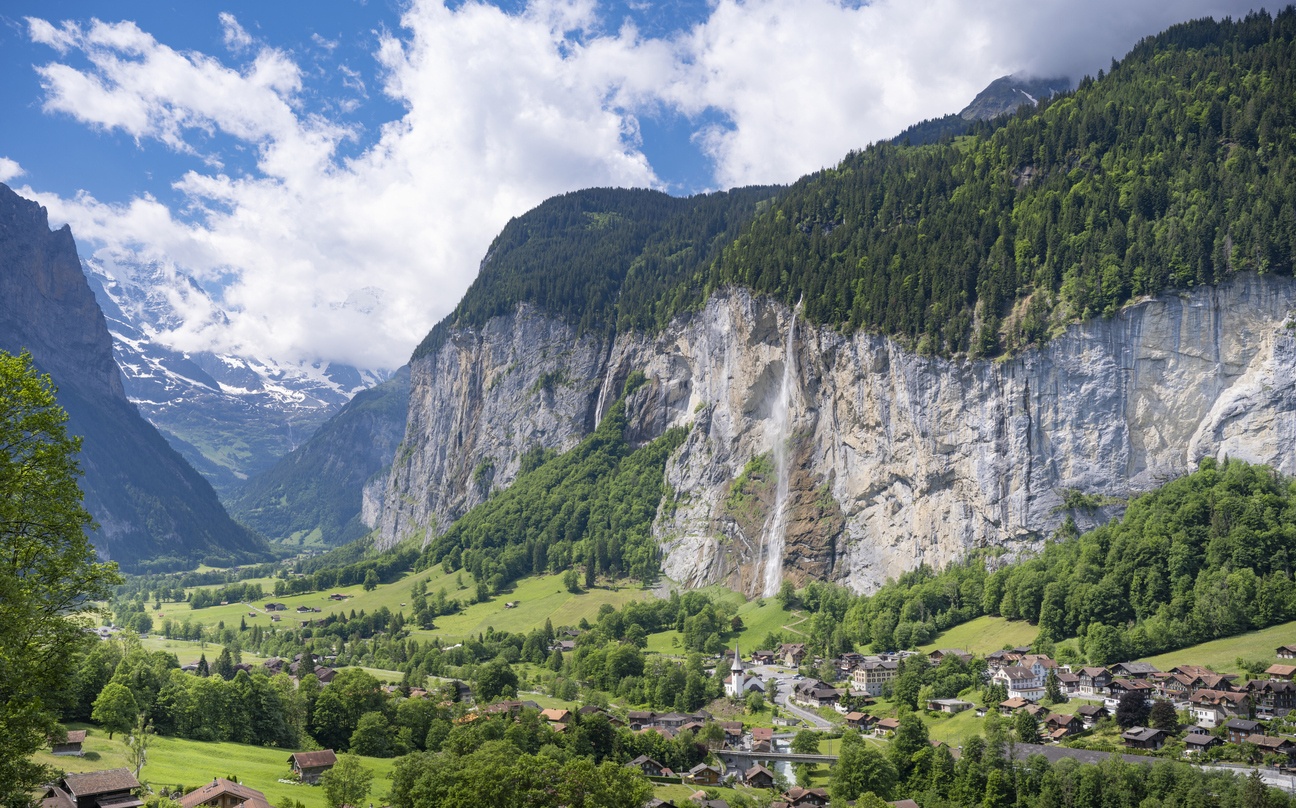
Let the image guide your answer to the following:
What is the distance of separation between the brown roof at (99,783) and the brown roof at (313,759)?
741 inches

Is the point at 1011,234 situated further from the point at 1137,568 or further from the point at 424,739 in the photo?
the point at 424,739

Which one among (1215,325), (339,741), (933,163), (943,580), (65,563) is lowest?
(339,741)

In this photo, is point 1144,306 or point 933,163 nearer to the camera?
point 1144,306

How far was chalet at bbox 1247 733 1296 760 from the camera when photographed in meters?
64.6

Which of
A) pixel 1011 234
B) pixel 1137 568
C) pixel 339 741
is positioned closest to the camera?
pixel 339 741

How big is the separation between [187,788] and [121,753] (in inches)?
261

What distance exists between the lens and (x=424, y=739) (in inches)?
3196

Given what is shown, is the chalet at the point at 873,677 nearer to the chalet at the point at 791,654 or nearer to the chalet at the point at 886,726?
the chalet at the point at 886,726

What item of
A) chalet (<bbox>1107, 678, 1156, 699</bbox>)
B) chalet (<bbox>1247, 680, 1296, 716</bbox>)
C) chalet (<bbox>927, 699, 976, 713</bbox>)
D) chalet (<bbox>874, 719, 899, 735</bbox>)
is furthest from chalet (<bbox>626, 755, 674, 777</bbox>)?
chalet (<bbox>1247, 680, 1296, 716</bbox>)

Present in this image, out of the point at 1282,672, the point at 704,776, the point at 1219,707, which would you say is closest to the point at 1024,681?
the point at 1219,707

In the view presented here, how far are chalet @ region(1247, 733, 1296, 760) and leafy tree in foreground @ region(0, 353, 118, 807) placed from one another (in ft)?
226

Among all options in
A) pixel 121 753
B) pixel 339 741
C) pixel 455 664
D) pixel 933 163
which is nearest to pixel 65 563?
pixel 121 753

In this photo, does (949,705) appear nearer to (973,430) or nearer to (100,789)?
(973,430)

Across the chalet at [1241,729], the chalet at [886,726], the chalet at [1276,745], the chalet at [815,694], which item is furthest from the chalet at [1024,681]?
the chalet at [1276,745]
